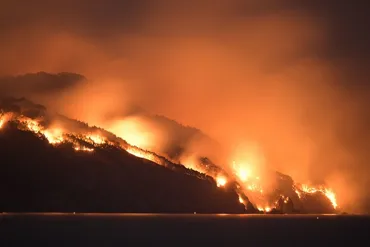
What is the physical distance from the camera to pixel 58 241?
393 ft

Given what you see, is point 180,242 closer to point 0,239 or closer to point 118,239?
point 118,239

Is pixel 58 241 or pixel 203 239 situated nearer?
pixel 58 241

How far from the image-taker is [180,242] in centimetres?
12569

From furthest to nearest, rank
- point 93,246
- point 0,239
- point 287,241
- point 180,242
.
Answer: point 287,241 < point 180,242 < point 0,239 < point 93,246

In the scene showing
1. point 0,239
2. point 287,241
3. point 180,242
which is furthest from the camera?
point 287,241

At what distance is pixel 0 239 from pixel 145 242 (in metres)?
31.9

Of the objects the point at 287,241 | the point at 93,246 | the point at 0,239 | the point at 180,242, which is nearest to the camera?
the point at 93,246

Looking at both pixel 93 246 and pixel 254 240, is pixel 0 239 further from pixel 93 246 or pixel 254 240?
pixel 254 240

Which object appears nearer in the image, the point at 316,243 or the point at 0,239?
the point at 0,239

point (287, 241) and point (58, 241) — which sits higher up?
point (287, 241)

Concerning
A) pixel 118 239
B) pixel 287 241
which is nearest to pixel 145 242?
pixel 118 239

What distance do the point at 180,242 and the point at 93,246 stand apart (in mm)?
23857

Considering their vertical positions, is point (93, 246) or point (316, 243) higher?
point (316, 243)

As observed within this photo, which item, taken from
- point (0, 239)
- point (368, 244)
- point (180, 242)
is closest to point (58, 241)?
point (0, 239)
